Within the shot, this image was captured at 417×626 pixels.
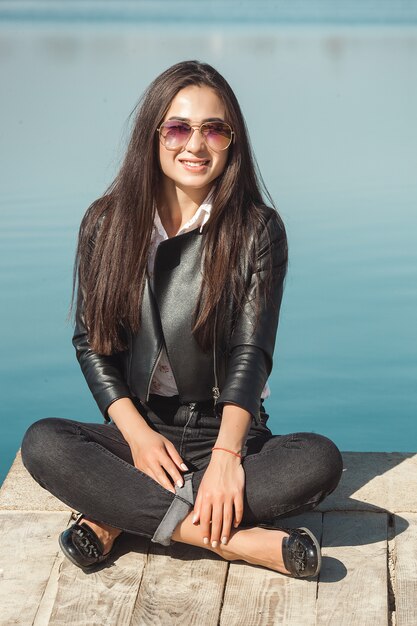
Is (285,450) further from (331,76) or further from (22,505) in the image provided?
(331,76)

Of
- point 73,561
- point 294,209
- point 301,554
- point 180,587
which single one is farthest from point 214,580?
point 294,209

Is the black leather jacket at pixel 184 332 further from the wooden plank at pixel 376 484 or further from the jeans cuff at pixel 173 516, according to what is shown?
the wooden plank at pixel 376 484

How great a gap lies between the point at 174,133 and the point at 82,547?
1.01m

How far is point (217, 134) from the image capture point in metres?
3.05

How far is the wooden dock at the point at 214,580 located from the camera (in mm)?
2615

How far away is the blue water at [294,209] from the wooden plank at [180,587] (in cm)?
154

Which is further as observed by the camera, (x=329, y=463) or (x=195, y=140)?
(x=195, y=140)

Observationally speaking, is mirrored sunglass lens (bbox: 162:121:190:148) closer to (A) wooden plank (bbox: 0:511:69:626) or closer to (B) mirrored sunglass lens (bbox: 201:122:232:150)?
(B) mirrored sunglass lens (bbox: 201:122:232:150)

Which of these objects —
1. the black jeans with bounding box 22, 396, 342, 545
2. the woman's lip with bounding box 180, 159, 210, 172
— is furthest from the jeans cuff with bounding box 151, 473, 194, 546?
the woman's lip with bounding box 180, 159, 210, 172

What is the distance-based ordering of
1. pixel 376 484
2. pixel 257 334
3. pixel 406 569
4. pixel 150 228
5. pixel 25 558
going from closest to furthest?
pixel 406 569, pixel 25 558, pixel 257 334, pixel 150 228, pixel 376 484

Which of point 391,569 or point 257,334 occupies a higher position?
point 257,334

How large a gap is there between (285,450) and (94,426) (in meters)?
0.49

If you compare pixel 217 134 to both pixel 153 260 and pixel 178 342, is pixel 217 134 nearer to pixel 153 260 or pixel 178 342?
pixel 153 260

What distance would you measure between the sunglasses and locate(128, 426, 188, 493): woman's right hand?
69cm
